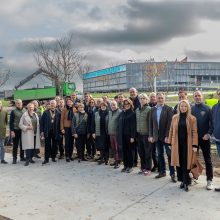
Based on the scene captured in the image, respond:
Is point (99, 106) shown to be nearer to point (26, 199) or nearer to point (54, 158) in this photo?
point (54, 158)

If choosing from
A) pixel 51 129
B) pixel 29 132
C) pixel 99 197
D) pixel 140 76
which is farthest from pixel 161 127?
pixel 140 76

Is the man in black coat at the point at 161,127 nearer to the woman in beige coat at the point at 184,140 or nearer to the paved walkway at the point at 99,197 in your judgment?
the paved walkway at the point at 99,197

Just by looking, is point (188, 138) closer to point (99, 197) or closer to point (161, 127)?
point (161, 127)

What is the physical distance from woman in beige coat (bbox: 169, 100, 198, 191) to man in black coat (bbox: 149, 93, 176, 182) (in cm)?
51

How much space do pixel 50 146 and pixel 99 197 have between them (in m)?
3.91

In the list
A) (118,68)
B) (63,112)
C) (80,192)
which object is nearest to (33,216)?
(80,192)

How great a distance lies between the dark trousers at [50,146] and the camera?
10.2 m

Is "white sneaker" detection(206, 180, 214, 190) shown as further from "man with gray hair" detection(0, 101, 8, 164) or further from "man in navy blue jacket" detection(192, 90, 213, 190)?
"man with gray hair" detection(0, 101, 8, 164)

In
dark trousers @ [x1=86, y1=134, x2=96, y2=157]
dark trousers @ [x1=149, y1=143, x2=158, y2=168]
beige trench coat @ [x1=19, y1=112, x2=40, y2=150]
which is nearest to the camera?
dark trousers @ [x1=149, y1=143, x2=158, y2=168]

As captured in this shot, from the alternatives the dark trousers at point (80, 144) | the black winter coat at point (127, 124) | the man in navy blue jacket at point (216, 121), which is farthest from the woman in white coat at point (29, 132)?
the man in navy blue jacket at point (216, 121)

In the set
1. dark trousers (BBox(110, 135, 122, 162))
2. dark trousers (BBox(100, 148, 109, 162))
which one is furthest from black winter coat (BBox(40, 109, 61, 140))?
dark trousers (BBox(110, 135, 122, 162))

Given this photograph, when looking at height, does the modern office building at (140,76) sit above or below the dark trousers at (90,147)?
above

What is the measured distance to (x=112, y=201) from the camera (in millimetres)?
6461

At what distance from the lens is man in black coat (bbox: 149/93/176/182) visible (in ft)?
25.0
